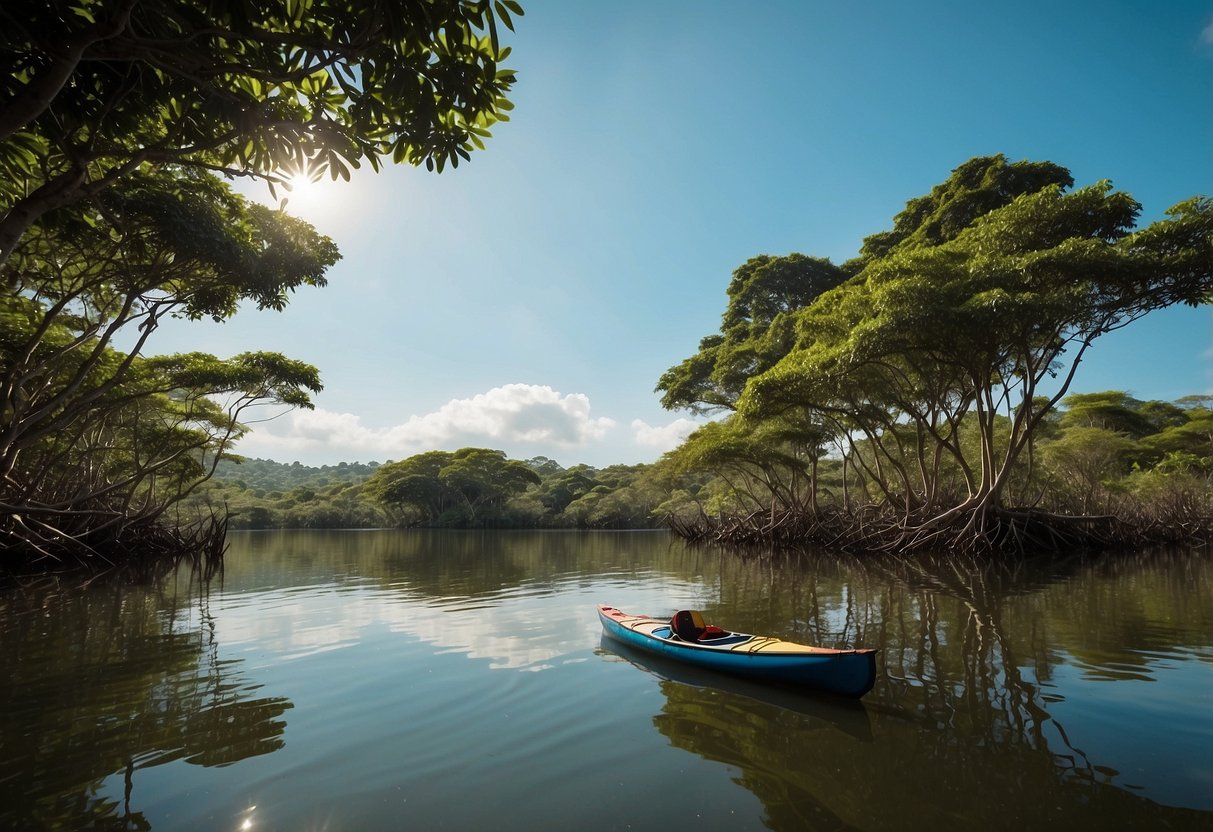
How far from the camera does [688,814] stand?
127 inches

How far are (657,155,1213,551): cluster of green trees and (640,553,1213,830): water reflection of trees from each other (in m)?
5.77

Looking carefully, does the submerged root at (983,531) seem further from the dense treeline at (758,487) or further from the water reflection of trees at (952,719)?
the water reflection of trees at (952,719)

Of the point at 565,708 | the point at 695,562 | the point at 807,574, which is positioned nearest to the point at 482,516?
the point at 695,562

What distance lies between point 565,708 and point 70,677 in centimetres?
548

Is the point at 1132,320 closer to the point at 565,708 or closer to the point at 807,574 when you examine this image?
the point at 807,574

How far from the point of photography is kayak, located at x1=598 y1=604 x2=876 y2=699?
4738 mm

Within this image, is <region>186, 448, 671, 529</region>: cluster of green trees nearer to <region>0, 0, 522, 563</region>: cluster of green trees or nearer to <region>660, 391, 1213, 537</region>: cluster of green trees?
<region>660, 391, 1213, 537</region>: cluster of green trees

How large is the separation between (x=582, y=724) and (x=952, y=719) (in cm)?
298

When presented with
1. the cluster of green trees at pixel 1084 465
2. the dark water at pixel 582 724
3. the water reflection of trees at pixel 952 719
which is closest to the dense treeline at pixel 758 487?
the cluster of green trees at pixel 1084 465

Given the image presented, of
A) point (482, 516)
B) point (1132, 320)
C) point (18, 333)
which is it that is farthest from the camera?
point (482, 516)

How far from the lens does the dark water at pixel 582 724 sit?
3307 mm

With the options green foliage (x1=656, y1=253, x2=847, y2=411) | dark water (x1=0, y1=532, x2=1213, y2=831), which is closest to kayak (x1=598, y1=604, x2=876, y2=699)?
dark water (x1=0, y1=532, x2=1213, y2=831)

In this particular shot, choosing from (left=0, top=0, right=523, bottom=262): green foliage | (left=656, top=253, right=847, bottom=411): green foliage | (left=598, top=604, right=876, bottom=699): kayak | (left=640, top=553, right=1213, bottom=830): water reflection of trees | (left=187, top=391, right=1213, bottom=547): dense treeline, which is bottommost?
(left=640, top=553, right=1213, bottom=830): water reflection of trees

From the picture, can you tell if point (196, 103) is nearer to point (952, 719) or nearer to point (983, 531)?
point (952, 719)
